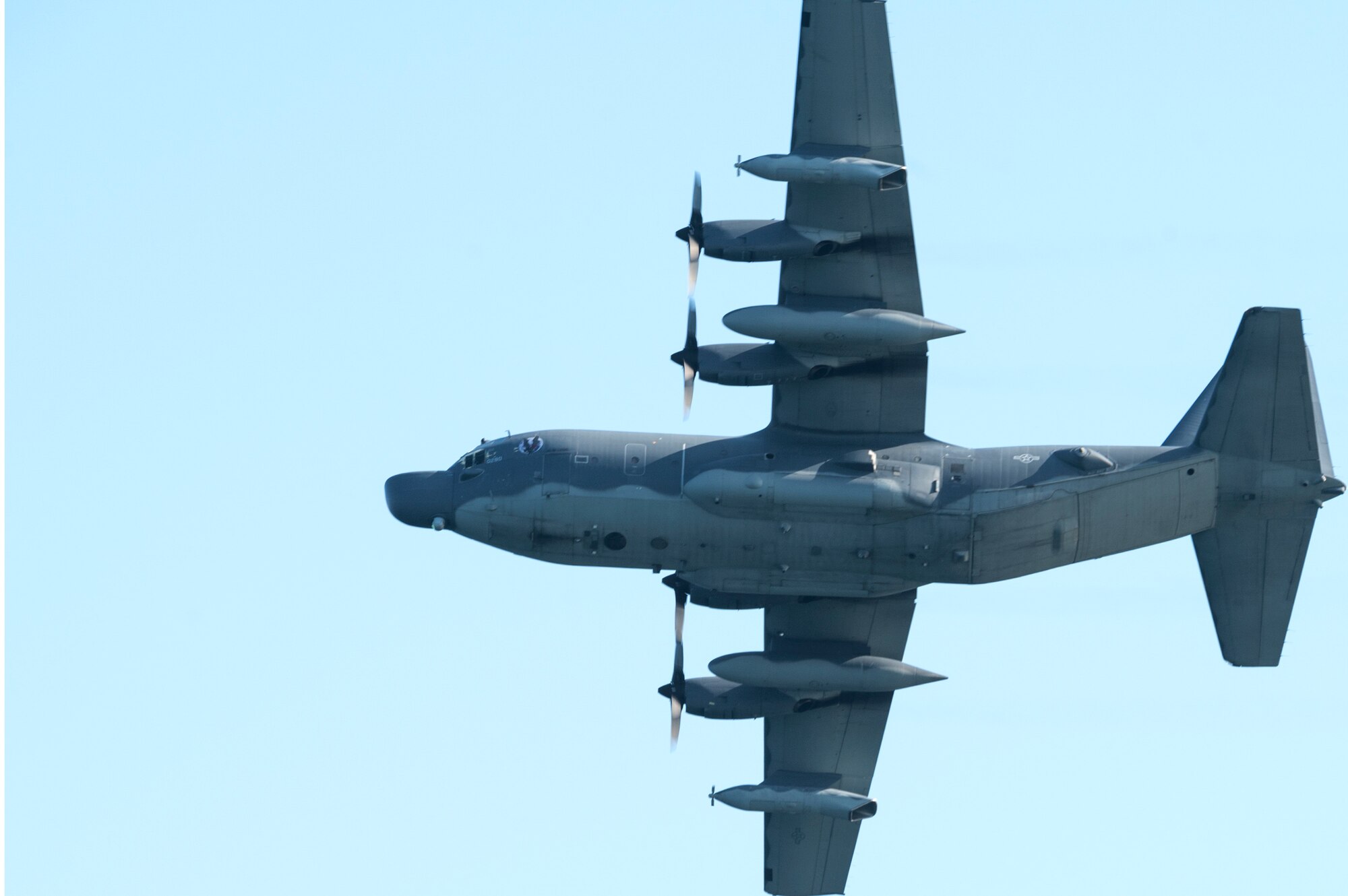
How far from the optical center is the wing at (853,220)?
138ft

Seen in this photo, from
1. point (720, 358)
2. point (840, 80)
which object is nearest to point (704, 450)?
point (720, 358)

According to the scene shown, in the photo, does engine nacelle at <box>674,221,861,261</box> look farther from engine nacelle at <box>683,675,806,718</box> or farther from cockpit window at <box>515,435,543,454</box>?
engine nacelle at <box>683,675,806,718</box>

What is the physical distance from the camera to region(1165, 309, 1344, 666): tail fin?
142ft

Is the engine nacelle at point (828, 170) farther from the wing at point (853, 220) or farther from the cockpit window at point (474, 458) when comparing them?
the cockpit window at point (474, 458)

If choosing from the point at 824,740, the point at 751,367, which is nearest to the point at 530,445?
the point at 751,367

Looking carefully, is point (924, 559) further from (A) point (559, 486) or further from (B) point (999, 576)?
(A) point (559, 486)

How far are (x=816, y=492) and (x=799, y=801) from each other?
840cm

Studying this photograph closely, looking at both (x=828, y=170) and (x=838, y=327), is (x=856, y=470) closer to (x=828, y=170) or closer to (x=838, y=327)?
(x=838, y=327)

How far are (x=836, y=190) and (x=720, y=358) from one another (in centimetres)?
456

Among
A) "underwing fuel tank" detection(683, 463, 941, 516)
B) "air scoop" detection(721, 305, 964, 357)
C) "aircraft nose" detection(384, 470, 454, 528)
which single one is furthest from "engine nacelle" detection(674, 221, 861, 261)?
"aircraft nose" detection(384, 470, 454, 528)

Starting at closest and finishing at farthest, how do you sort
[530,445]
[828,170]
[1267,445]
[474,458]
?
[828,170] → [1267,445] → [530,445] → [474,458]

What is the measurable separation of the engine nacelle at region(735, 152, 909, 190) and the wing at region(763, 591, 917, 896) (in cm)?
1077

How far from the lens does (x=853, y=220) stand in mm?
43031

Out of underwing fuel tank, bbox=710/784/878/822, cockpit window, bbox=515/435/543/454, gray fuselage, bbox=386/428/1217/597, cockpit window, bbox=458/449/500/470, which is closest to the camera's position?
gray fuselage, bbox=386/428/1217/597
